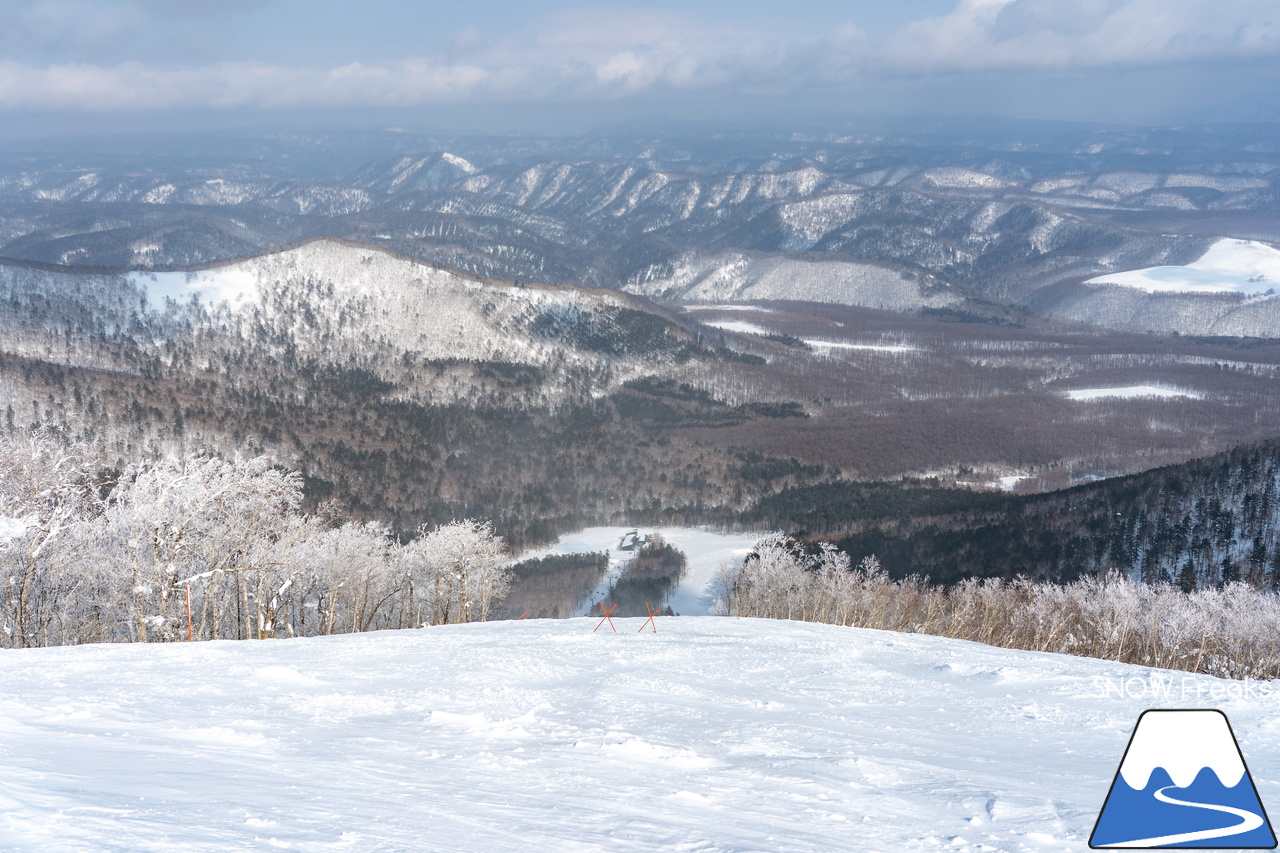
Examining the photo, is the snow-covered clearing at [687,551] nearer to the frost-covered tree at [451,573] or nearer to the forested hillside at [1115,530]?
the forested hillside at [1115,530]

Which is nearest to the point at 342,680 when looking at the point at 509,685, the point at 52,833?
the point at 509,685

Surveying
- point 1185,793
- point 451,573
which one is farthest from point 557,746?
point 451,573

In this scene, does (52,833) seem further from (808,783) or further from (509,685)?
(509,685)

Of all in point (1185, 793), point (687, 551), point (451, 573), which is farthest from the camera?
point (687, 551)

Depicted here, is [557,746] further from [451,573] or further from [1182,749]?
[451,573]

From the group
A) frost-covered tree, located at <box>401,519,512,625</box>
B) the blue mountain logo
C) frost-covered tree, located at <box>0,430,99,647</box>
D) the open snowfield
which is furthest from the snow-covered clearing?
the blue mountain logo
